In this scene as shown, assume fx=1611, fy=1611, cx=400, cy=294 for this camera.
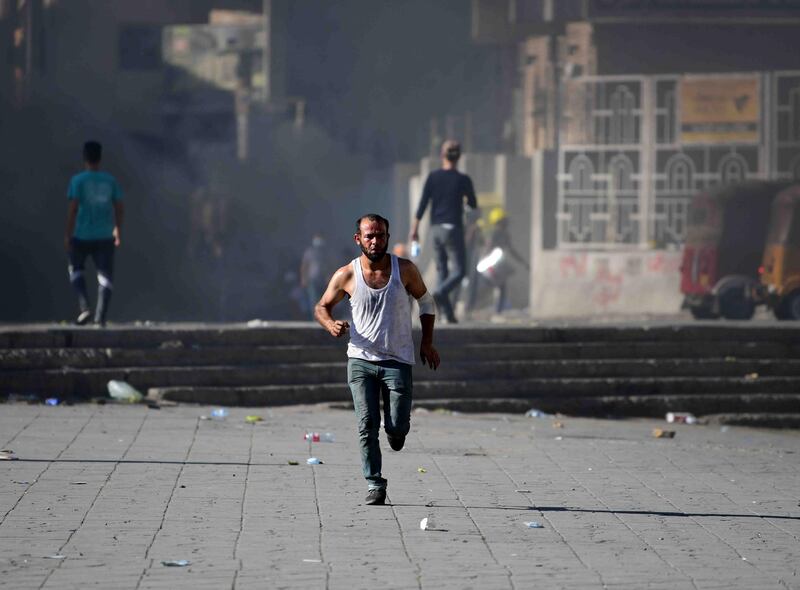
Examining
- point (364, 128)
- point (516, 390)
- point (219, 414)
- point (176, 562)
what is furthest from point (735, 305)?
point (364, 128)

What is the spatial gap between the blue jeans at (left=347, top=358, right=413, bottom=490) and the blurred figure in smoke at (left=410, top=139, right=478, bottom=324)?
268 inches

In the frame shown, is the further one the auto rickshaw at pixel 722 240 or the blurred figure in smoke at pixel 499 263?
the blurred figure in smoke at pixel 499 263

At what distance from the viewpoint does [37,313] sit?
29578 millimetres

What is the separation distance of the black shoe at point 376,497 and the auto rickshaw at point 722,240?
14.8 m

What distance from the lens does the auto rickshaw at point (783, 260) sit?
21.0 m

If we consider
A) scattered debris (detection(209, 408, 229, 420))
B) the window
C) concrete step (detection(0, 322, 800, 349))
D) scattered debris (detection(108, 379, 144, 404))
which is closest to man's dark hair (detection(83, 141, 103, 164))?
concrete step (detection(0, 322, 800, 349))

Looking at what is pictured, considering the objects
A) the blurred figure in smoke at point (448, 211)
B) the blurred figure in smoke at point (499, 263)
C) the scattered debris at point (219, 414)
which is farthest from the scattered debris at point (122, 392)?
the blurred figure in smoke at point (499, 263)

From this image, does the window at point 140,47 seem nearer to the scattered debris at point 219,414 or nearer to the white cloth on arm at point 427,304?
the scattered debris at point 219,414

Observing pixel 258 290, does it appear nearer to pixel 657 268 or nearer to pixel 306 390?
pixel 657 268

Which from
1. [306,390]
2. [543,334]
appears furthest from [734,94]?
[306,390]

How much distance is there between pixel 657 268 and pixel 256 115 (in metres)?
18.1

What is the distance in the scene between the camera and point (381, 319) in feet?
25.1

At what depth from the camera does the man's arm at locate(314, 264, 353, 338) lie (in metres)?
7.61

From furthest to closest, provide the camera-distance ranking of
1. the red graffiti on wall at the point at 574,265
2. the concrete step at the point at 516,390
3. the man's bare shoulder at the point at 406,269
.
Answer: the red graffiti on wall at the point at 574,265, the concrete step at the point at 516,390, the man's bare shoulder at the point at 406,269
